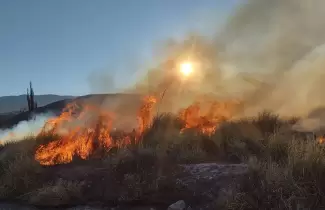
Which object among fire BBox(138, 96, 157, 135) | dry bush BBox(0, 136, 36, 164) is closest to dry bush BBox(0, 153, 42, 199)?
dry bush BBox(0, 136, 36, 164)

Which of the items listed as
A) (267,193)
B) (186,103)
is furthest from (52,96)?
(267,193)

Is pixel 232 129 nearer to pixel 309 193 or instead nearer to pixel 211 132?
pixel 211 132

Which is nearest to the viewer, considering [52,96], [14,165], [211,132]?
[14,165]

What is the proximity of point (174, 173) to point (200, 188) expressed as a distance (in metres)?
0.97

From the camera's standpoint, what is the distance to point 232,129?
48.9 feet

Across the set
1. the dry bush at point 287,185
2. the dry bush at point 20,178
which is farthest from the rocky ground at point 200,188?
the dry bush at point 20,178

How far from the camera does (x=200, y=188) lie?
9.84 m

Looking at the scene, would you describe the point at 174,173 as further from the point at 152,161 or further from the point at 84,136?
the point at 84,136

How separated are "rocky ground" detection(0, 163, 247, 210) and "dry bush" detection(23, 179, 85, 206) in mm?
134

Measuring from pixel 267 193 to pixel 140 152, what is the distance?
3.87 meters

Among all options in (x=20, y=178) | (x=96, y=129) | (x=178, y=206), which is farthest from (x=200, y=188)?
(x=96, y=129)

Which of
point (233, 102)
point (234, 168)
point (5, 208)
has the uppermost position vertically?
point (233, 102)

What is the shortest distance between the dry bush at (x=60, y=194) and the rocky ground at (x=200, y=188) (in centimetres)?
13

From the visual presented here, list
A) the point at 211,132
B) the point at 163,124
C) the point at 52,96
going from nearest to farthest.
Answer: the point at 211,132, the point at 163,124, the point at 52,96
